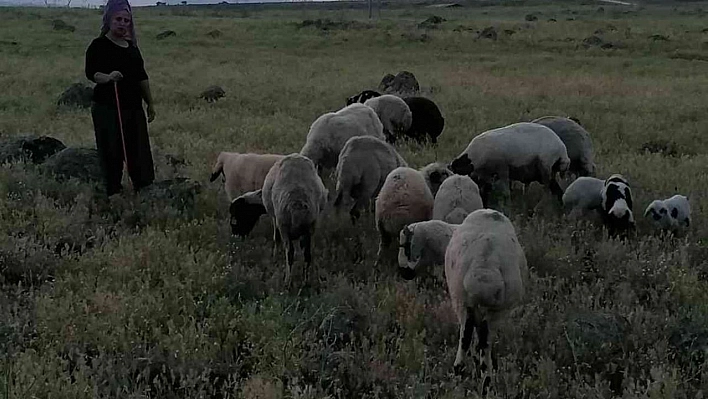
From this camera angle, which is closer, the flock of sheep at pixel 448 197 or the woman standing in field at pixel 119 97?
the flock of sheep at pixel 448 197

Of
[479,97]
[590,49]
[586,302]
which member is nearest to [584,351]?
[586,302]

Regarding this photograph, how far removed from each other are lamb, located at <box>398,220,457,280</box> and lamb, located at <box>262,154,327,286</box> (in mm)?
886

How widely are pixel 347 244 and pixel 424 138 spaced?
5.18 metres

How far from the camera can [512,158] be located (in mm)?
8594

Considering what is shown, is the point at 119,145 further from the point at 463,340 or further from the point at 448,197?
the point at 463,340

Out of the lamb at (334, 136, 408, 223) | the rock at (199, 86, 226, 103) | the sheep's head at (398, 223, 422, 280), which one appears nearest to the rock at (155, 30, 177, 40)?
the rock at (199, 86, 226, 103)

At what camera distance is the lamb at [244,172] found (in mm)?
8547

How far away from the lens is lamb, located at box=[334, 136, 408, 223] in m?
8.09

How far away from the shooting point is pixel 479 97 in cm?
1772

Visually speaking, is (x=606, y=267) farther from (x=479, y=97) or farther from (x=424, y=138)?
(x=479, y=97)

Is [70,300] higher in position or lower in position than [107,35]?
lower

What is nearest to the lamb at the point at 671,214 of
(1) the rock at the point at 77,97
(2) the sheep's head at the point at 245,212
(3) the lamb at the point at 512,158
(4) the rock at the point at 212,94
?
(3) the lamb at the point at 512,158

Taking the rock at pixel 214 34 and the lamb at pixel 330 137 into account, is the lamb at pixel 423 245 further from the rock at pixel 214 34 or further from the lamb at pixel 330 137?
the rock at pixel 214 34

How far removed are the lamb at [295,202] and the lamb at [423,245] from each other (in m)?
0.89
